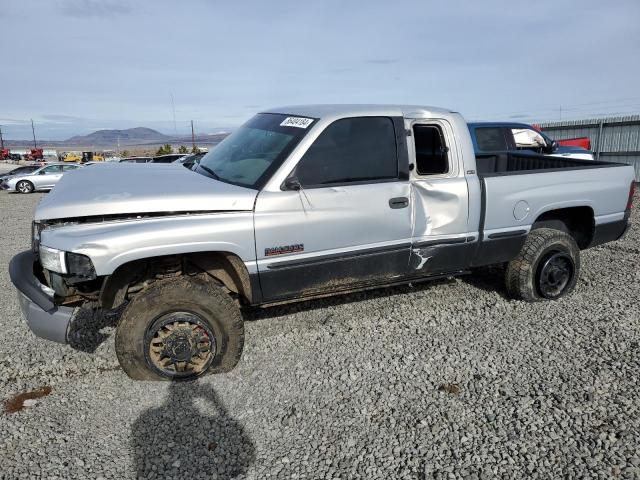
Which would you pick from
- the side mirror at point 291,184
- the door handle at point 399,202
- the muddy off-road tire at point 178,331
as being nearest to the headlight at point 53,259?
the muddy off-road tire at point 178,331

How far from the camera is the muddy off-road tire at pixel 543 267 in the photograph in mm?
4723

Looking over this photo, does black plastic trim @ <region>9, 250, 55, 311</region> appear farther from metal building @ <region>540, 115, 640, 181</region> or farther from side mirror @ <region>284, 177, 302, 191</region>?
metal building @ <region>540, 115, 640, 181</region>

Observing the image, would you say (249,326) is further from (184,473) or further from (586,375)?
(586,375)

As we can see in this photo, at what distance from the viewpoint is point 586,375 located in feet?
11.6

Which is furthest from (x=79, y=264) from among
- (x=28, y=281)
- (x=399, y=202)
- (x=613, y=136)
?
(x=613, y=136)

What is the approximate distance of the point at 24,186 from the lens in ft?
68.0

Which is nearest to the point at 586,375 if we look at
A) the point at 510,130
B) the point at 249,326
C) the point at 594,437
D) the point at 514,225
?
the point at 594,437

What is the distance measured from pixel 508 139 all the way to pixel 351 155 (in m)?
7.05

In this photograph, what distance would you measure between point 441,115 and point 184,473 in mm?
3352

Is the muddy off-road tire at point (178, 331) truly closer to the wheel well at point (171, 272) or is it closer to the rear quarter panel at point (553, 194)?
the wheel well at point (171, 272)

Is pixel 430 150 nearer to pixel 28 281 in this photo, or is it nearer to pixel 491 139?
pixel 28 281

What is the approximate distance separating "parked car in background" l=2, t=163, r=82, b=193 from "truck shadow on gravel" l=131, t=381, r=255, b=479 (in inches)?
800

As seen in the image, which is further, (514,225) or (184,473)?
(514,225)

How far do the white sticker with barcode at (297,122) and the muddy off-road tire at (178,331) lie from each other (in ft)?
4.63
